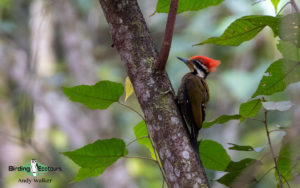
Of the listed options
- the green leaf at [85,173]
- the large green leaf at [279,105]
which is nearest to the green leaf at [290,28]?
the large green leaf at [279,105]

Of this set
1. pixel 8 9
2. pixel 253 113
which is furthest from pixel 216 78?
pixel 253 113

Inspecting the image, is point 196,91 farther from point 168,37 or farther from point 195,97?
point 168,37

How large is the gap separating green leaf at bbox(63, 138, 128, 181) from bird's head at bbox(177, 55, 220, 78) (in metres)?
1.55

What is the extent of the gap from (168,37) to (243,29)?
11.9 inches

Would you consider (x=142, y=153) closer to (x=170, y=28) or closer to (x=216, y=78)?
(x=216, y=78)

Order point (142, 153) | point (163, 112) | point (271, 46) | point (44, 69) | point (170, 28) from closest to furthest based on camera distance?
1. point (170, 28)
2. point (163, 112)
3. point (271, 46)
4. point (44, 69)
5. point (142, 153)

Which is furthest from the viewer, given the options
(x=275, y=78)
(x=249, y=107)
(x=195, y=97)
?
(x=195, y=97)

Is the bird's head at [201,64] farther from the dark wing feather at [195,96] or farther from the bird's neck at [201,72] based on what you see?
the dark wing feather at [195,96]

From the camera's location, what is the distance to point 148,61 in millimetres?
1667

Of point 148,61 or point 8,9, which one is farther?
point 8,9

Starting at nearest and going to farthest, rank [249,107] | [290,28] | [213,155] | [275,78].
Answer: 1. [290,28]
2. [275,78]
3. [249,107]
4. [213,155]

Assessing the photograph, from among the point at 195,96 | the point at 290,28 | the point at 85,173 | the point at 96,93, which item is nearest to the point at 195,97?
the point at 195,96

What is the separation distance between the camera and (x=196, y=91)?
9.45ft

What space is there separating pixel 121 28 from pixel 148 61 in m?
0.20
